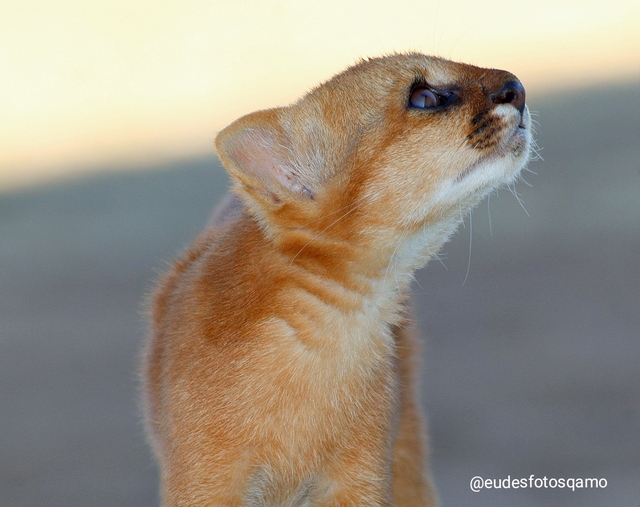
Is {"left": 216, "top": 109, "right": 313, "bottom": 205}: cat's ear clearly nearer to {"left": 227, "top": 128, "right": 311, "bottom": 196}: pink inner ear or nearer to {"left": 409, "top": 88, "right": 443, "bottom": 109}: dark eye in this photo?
{"left": 227, "top": 128, "right": 311, "bottom": 196}: pink inner ear

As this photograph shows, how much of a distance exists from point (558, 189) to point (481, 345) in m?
5.54

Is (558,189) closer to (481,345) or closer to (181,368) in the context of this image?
(481,345)

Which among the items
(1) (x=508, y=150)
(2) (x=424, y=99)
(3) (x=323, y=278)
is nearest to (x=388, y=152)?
(2) (x=424, y=99)

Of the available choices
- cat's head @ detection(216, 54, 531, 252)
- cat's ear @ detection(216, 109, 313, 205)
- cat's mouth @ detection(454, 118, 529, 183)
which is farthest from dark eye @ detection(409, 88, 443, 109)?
cat's ear @ detection(216, 109, 313, 205)

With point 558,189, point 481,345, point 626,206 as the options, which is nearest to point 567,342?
point 481,345

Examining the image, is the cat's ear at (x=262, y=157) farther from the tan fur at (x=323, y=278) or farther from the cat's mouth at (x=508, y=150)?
the cat's mouth at (x=508, y=150)

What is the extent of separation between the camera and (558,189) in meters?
17.1

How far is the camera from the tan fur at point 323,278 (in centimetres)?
529

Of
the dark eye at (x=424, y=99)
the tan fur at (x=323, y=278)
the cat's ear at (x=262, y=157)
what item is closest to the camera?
the cat's ear at (x=262, y=157)

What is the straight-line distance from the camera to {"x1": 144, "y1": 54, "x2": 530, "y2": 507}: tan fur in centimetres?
529

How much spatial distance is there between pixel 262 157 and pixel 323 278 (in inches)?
29.5

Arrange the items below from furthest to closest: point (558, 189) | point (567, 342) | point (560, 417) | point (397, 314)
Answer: point (558, 189)
point (567, 342)
point (560, 417)
point (397, 314)

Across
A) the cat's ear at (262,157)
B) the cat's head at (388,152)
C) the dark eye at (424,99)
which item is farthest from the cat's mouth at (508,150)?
the cat's ear at (262,157)

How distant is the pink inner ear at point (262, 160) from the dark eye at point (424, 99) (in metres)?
0.79
